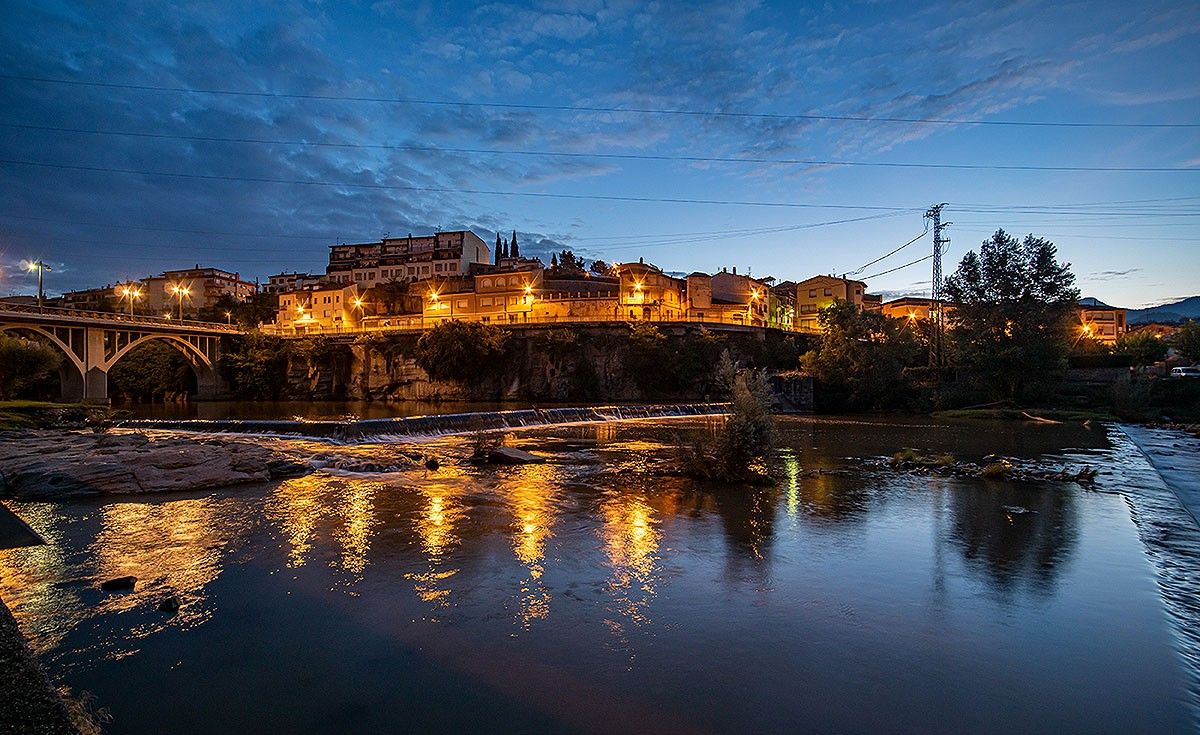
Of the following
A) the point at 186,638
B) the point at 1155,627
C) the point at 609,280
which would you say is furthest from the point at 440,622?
the point at 609,280

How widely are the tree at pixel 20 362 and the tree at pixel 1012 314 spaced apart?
2772 inches

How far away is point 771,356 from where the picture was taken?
61.2 metres

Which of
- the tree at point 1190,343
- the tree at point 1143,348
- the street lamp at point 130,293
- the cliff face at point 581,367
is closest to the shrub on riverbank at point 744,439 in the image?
the cliff face at point 581,367

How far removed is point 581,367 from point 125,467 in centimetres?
4858

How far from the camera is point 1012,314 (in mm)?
46406

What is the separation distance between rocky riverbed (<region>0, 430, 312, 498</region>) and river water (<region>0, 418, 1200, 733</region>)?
1021 millimetres

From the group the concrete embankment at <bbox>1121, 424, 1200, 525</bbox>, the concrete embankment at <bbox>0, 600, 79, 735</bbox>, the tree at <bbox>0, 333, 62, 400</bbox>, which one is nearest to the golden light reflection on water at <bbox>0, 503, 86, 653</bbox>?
the concrete embankment at <bbox>0, 600, 79, 735</bbox>

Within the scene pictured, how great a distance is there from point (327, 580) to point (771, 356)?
56690 millimetres

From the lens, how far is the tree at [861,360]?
46531mm

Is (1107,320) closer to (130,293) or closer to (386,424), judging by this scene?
(386,424)

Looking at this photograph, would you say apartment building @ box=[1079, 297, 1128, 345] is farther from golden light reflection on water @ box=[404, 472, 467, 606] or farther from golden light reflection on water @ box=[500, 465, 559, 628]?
golden light reflection on water @ box=[404, 472, 467, 606]

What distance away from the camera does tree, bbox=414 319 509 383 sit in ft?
206

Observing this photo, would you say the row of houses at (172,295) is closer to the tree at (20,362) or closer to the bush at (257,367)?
the bush at (257,367)

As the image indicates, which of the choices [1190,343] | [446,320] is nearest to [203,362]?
[446,320]
